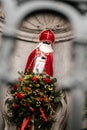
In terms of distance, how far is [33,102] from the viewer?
9.94ft

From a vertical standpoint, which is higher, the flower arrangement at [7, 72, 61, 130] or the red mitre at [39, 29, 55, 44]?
the red mitre at [39, 29, 55, 44]

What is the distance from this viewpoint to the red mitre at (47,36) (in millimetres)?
3510

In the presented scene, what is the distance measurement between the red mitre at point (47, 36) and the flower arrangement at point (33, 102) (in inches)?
16.5

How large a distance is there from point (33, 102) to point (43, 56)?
0.52 meters

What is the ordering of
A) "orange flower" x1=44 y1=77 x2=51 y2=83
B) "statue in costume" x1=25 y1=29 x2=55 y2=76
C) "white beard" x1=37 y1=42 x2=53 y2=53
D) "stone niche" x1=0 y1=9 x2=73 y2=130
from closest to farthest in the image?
1. "orange flower" x1=44 y1=77 x2=51 y2=83
2. "statue in costume" x1=25 y1=29 x2=55 y2=76
3. "white beard" x1=37 y1=42 x2=53 y2=53
4. "stone niche" x1=0 y1=9 x2=73 y2=130

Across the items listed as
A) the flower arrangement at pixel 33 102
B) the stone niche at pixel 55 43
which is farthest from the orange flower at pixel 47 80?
the stone niche at pixel 55 43

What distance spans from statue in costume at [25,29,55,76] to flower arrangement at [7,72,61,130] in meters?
0.18

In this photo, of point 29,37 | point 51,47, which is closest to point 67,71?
point 51,47

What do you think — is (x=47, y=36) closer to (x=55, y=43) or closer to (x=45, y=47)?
(x=45, y=47)

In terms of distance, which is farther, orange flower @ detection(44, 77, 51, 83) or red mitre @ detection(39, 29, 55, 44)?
red mitre @ detection(39, 29, 55, 44)

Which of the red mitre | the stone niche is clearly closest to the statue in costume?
the red mitre

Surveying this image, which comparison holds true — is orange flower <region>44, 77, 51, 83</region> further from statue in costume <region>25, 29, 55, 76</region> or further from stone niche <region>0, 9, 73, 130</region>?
stone niche <region>0, 9, 73, 130</region>

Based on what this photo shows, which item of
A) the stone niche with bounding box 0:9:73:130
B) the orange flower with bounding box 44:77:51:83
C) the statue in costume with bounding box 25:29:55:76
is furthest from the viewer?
the stone niche with bounding box 0:9:73:130

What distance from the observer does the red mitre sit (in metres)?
3.51
